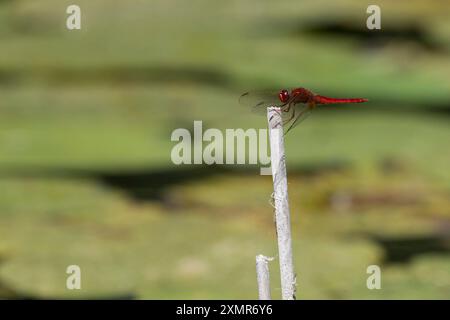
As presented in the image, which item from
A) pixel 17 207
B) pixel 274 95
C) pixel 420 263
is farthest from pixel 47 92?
pixel 274 95

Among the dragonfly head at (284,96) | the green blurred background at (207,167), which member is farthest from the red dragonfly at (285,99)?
the green blurred background at (207,167)

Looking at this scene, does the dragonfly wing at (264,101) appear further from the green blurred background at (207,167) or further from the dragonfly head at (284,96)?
the green blurred background at (207,167)

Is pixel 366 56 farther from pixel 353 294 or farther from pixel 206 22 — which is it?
pixel 353 294

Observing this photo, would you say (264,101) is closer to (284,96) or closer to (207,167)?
(284,96)

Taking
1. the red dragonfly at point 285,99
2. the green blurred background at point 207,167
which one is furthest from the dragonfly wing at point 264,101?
the green blurred background at point 207,167

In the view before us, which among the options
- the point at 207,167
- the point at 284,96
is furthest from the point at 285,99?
the point at 207,167

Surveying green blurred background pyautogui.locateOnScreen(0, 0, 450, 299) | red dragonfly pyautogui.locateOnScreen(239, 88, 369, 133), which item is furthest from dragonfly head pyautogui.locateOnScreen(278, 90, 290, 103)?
green blurred background pyautogui.locateOnScreen(0, 0, 450, 299)

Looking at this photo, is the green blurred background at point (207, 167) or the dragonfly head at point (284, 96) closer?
the dragonfly head at point (284, 96)

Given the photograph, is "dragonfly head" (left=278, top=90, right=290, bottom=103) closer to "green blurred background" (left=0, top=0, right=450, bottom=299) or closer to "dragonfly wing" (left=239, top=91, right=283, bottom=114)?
"dragonfly wing" (left=239, top=91, right=283, bottom=114)
